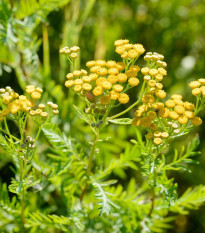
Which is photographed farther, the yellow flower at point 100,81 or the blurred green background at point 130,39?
the blurred green background at point 130,39

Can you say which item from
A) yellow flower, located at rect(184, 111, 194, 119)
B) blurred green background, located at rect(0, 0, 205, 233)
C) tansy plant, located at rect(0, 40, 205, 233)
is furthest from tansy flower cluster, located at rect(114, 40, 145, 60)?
blurred green background, located at rect(0, 0, 205, 233)

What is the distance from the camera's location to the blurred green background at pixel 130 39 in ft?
8.36

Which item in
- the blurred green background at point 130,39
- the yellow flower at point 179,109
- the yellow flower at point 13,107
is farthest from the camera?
the blurred green background at point 130,39

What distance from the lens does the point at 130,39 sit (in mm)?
3008

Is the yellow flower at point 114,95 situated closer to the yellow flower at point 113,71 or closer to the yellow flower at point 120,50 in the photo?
the yellow flower at point 113,71

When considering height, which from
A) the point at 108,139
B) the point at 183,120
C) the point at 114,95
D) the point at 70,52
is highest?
the point at 70,52

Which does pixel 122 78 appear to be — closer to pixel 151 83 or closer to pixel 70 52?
pixel 151 83

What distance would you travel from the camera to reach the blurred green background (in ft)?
8.36

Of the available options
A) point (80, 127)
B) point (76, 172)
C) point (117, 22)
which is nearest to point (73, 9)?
point (117, 22)

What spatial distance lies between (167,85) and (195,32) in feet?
2.19

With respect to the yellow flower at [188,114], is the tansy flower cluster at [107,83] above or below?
A: above

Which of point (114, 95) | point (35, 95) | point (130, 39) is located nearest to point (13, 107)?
point (35, 95)

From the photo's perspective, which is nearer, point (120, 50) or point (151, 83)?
point (151, 83)

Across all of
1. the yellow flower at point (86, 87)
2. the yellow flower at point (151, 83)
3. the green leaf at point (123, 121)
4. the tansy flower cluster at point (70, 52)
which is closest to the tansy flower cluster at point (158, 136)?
the green leaf at point (123, 121)
